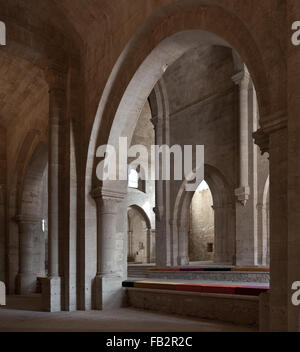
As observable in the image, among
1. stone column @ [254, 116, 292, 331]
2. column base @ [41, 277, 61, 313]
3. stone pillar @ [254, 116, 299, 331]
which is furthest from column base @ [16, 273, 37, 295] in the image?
stone pillar @ [254, 116, 299, 331]

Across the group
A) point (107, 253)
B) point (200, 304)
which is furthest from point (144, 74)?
point (200, 304)

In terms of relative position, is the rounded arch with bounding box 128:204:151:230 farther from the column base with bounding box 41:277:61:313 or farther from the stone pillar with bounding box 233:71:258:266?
the column base with bounding box 41:277:61:313

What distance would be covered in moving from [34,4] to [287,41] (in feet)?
23.2

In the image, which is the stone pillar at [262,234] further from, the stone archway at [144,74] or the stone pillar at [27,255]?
the stone pillar at [27,255]

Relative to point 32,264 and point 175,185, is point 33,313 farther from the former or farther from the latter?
point 175,185

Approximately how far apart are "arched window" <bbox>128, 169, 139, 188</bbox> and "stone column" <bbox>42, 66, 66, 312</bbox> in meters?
14.8

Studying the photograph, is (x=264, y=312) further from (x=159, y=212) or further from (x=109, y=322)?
(x=159, y=212)

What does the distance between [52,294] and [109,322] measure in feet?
8.10

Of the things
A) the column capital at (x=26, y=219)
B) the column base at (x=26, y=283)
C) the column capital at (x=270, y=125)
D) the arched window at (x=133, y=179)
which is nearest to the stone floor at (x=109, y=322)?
the column capital at (x=270, y=125)

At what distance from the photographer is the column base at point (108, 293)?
9.40 meters

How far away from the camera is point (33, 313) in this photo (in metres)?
9.51

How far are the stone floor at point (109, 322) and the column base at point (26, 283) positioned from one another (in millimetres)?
5511

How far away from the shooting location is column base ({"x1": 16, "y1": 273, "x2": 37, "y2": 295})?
48.2ft

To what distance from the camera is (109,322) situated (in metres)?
7.71
